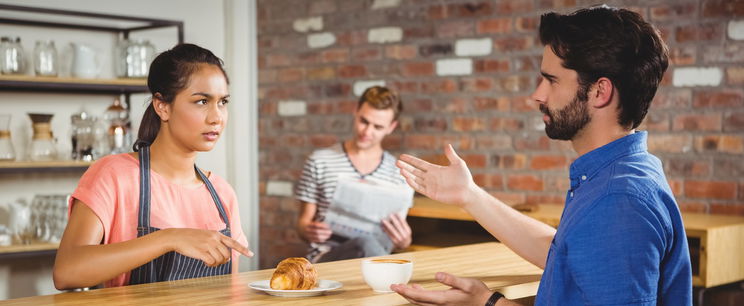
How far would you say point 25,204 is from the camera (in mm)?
3766

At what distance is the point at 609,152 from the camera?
1596 mm

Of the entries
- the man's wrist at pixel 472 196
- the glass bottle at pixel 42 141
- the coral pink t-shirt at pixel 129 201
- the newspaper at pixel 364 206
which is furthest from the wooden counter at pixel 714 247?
the glass bottle at pixel 42 141

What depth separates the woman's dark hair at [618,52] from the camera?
1571 millimetres

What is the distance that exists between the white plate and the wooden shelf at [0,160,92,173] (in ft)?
6.94

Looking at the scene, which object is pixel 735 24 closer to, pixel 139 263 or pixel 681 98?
pixel 681 98

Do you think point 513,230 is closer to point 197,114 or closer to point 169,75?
point 197,114

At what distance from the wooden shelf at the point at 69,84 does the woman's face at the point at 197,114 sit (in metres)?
1.60

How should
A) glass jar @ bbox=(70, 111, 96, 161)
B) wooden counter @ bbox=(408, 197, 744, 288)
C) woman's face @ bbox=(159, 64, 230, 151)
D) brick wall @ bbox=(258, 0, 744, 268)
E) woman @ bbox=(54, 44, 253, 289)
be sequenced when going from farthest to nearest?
glass jar @ bbox=(70, 111, 96, 161)
brick wall @ bbox=(258, 0, 744, 268)
wooden counter @ bbox=(408, 197, 744, 288)
woman's face @ bbox=(159, 64, 230, 151)
woman @ bbox=(54, 44, 253, 289)

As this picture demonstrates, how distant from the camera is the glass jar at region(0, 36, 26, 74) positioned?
356 cm

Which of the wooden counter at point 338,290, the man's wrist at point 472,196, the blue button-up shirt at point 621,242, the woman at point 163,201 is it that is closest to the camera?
the blue button-up shirt at point 621,242

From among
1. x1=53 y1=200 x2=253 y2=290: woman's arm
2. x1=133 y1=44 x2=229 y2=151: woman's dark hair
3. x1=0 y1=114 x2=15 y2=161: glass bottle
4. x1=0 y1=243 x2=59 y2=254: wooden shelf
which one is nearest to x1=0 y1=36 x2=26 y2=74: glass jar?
x1=0 y1=114 x2=15 y2=161: glass bottle

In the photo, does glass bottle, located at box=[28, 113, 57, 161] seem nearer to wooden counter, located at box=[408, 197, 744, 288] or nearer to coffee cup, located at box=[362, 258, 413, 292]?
wooden counter, located at box=[408, 197, 744, 288]

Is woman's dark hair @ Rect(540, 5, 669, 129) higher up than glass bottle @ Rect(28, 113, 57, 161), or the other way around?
woman's dark hair @ Rect(540, 5, 669, 129)

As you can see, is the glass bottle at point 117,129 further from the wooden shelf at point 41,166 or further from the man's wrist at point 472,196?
the man's wrist at point 472,196
